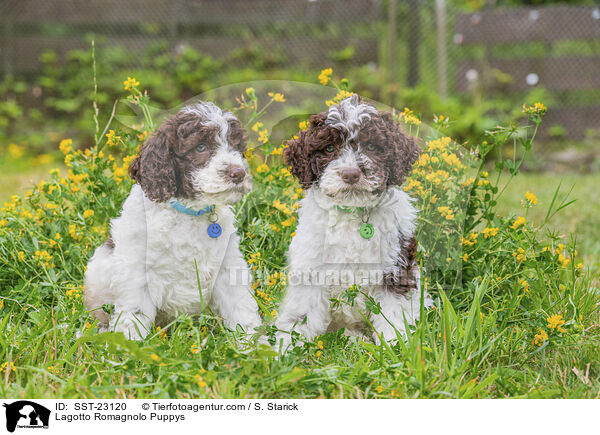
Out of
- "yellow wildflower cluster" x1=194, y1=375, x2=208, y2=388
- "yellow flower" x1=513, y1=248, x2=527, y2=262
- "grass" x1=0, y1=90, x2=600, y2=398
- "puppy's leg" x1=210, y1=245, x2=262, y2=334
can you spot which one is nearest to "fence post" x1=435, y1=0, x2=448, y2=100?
"grass" x1=0, y1=90, x2=600, y2=398

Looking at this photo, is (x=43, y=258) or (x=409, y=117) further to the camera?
(x=43, y=258)

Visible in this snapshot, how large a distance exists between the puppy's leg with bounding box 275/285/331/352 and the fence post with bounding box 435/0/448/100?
682cm

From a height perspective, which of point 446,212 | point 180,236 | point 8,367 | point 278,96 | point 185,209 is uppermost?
point 278,96

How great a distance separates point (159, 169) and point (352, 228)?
1.03m

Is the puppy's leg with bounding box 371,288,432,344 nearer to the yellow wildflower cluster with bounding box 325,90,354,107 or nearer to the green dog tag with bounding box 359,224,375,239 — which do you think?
the green dog tag with bounding box 359,224,375,239

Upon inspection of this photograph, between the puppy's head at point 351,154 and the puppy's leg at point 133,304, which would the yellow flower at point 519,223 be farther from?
the puppy's leg at point 133,304

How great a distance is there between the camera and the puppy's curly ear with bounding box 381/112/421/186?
10.2ft

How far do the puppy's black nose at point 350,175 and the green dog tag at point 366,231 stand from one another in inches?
13.5

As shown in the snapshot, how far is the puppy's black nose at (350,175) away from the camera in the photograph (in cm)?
292

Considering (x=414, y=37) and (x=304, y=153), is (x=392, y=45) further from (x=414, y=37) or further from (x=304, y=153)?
(x=304, y=153)

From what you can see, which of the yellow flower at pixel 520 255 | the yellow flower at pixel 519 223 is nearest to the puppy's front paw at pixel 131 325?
the yellow flower at pixel 520 255

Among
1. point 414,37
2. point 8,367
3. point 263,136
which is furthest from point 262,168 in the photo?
point 414,37
